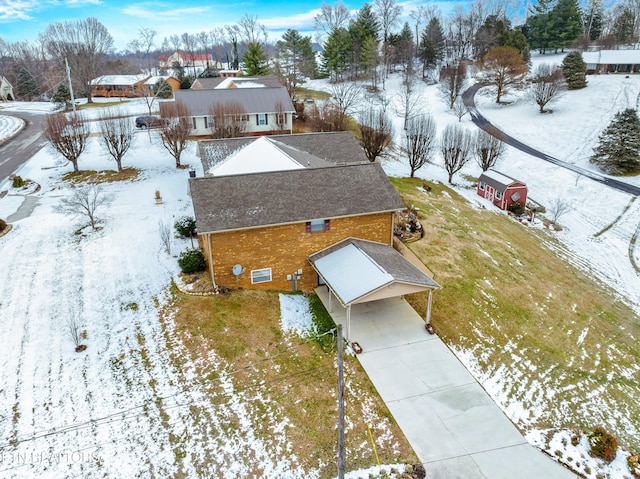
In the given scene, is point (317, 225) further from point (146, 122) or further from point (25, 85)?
point (25, 85)

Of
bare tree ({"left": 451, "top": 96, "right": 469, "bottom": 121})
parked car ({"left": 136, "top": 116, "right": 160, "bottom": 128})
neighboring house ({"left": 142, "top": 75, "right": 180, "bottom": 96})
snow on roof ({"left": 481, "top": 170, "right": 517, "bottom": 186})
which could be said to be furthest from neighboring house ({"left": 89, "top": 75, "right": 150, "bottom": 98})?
snow on roof ({"left": 481, "top": 170, "right": 517, "bottom": 186})

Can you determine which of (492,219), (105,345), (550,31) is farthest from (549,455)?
(550,31)

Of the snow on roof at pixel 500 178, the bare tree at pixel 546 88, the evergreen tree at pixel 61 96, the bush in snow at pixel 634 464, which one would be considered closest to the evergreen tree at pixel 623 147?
the snow on roof at pixel 500 178

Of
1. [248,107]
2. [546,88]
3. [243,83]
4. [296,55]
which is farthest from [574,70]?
[248,107]

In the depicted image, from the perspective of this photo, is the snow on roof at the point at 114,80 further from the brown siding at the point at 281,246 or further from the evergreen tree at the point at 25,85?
the brown siding at the point at 281,246

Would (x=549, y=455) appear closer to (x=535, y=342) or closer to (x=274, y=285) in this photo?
(x=535, y=342)

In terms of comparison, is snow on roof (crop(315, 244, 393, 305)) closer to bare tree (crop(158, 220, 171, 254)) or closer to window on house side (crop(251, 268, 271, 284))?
window on house side (crop(251, 268, 271, 284))
